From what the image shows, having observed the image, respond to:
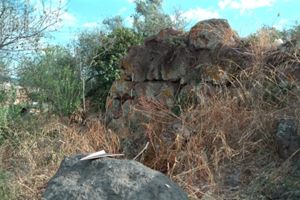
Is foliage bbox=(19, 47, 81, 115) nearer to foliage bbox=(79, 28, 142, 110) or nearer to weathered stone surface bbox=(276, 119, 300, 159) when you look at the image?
foliage bbox=(79, 28, 142, 110)

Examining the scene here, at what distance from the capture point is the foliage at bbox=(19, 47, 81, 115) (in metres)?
10.8

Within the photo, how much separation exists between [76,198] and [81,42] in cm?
1017

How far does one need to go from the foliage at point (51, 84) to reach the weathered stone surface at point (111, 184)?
5.47m

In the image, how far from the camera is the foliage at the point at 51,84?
10.8 meters

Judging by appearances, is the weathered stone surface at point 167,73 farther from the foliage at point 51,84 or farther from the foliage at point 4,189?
the foliage at point 4,189

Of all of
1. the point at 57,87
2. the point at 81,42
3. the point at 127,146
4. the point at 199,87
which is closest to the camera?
the point at 127,146

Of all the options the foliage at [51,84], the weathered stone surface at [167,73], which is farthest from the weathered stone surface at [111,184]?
the foliage at [51,84]

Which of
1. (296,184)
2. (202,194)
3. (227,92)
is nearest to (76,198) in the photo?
(202,194)

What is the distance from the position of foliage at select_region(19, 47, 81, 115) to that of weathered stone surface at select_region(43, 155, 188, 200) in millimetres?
5471

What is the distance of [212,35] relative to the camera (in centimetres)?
934

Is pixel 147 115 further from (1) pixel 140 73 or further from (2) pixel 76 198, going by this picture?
(2) pixel 76 198

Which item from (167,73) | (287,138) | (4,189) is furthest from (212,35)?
(4,189)

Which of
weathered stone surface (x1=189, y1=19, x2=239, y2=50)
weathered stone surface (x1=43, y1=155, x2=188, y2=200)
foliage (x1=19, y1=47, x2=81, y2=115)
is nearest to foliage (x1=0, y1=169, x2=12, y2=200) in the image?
weathered stone surface (x1=43, y1=155, x2=188, y2=200)

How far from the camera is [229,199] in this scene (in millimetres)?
5910
